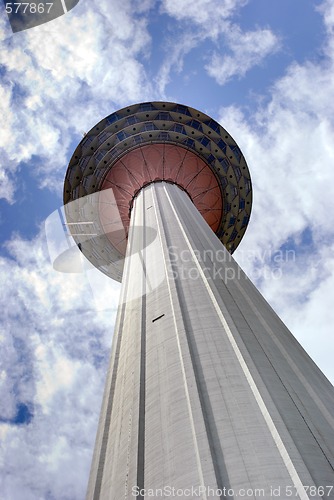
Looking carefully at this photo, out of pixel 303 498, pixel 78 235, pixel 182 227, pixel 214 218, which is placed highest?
pixel 78 235

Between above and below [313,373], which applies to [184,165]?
above

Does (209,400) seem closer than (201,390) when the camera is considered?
Yes

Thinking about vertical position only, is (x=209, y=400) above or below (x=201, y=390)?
below

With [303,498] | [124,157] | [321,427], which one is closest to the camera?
[303,498]

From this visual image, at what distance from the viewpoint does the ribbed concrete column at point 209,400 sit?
16.8ft

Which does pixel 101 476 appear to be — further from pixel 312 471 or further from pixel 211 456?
pixel 312 471

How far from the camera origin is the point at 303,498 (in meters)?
4.57

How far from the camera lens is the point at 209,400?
21.1 ft

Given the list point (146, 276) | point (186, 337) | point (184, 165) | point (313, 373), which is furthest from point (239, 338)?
point (184, 165)

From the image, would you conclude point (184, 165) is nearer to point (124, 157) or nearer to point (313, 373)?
point (124, 157)

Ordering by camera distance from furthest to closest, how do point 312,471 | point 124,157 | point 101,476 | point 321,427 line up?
point 124,157, point 101,476, point 321,427, point 312,471

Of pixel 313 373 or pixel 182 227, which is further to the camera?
pixel 182 227

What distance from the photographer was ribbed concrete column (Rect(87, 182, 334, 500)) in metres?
5.13

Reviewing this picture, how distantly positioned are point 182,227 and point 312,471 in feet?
34.2
